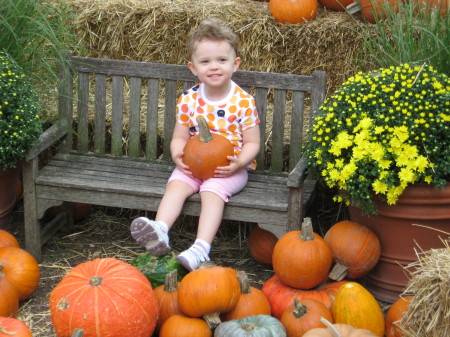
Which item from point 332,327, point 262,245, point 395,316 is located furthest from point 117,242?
point 332,327

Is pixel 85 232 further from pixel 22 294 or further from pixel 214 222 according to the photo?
pixel 214 222

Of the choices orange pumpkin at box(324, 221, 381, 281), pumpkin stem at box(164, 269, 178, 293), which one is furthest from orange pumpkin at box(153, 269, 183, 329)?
orange pumpkin at box(324, 221, 381, 281)

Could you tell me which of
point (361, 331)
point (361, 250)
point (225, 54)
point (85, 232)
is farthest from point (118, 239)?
point (361, 331)

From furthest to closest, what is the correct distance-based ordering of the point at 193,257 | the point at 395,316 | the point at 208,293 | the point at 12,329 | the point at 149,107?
the point at 149,107 → the point at 193,257 → the point at 395,316 → the point at 208,293 → the point at 12,329

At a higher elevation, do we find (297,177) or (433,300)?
(297,177)

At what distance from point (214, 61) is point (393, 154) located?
Answer: 116 centimetres

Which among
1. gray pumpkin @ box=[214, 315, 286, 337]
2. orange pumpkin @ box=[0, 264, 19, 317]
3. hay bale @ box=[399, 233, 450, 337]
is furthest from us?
orange pumpkin @ box=[0, 264, 19, 317]

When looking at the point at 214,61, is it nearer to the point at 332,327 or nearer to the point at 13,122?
the point at 13,122

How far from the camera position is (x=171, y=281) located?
10.7 ft

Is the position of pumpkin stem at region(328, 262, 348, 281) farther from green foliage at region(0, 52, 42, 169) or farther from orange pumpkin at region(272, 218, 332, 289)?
green foliage at region(0, 52, 42, 169)

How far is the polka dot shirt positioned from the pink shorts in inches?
7.9

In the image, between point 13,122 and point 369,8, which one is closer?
point 13,122

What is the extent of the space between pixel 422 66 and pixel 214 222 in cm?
134

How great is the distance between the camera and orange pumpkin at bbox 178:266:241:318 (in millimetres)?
3057
